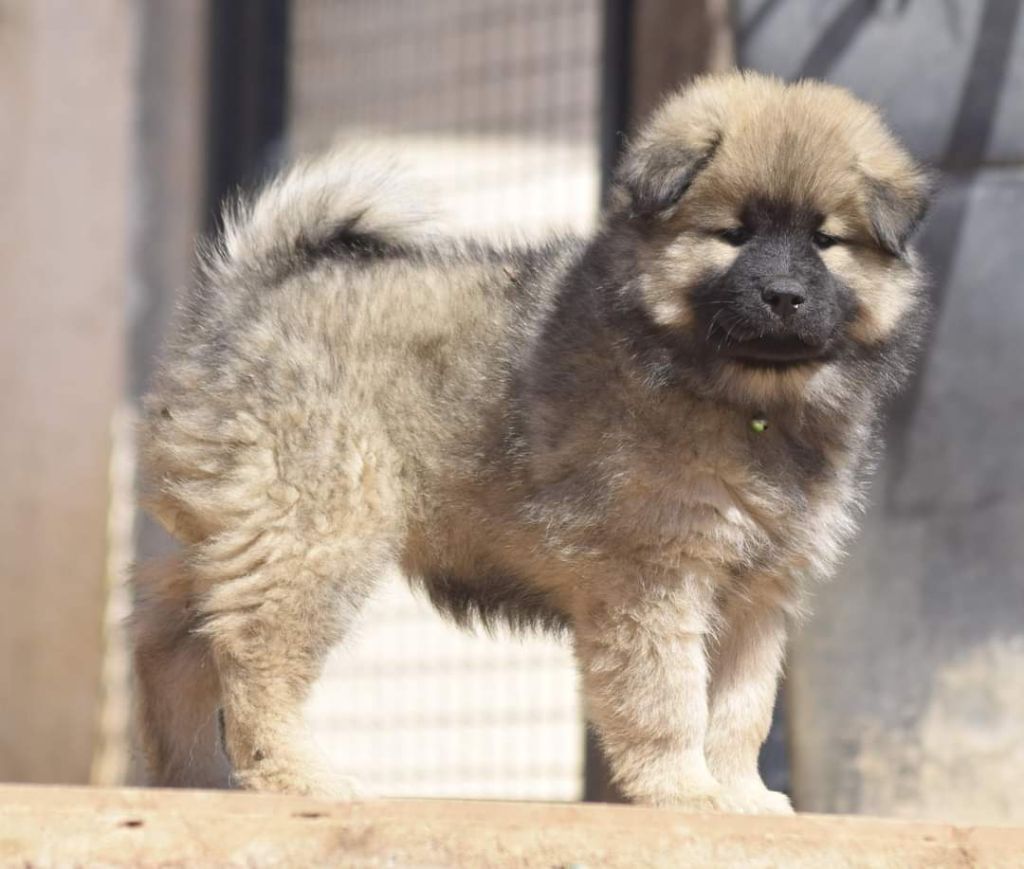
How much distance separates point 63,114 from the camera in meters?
8.26

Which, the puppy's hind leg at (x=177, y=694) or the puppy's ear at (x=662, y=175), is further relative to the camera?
the puppy's hind leg at (x=177, y=694)

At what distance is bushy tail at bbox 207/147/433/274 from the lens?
457 centimetres

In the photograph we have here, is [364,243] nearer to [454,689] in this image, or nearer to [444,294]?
[444,294]

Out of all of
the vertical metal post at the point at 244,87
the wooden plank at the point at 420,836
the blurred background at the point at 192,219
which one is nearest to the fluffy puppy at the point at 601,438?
the wooden plank at the point at 420,836

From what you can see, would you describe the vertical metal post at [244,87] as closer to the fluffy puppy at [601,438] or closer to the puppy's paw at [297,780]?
the fluffy puppy at [601,438]

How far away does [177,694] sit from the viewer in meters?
4.52

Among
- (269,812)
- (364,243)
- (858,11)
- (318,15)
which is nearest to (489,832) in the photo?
(269,812)

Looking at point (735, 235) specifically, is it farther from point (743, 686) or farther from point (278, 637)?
point (278, 637)

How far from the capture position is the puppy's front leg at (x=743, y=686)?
4.26m

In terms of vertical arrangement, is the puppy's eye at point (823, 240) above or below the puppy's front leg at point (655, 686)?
above

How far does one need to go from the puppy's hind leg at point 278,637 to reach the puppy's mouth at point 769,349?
100 centimetres

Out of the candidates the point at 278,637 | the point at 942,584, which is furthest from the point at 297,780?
the point at 942,584

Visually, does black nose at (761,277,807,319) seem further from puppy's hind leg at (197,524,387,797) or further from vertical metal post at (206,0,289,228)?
vertical metal post at (206,0,289,228)

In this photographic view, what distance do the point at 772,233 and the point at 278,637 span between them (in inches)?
59.2
